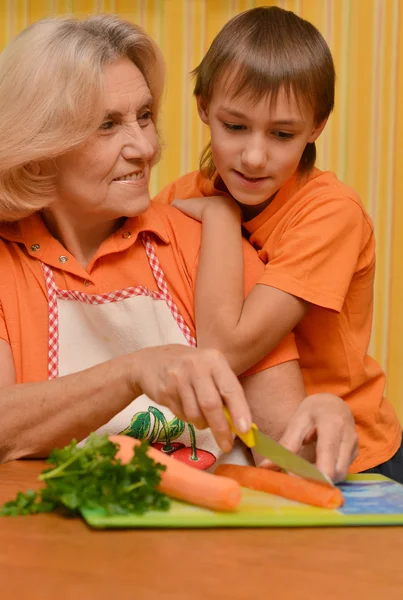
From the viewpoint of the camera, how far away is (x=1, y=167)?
1.79 meters

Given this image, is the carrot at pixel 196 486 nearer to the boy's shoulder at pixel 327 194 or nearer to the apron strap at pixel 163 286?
the apron strap at pixel 163 286

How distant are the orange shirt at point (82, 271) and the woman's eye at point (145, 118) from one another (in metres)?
0.18

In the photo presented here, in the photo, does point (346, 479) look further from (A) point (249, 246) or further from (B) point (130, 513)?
(A) point (249, 246)

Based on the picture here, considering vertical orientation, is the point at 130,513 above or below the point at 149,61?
below

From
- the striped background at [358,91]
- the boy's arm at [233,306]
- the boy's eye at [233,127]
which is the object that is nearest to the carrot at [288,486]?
the boy's arm at [233,306]

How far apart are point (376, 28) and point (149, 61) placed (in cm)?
171

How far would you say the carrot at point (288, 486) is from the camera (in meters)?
1.16

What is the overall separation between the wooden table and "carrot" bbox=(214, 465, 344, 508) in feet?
0.19

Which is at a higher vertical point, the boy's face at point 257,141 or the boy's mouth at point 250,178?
the boy's face at point 257,141

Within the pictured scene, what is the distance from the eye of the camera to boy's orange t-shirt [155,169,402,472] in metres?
1.68

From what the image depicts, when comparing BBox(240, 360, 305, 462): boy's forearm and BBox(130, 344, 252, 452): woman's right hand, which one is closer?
BBox(130, 344, 252, 452): woman's right hand

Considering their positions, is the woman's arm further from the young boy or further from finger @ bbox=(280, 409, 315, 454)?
the young boy

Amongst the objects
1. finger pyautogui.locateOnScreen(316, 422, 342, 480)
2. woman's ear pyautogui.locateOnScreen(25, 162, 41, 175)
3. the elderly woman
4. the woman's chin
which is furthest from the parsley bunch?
woman's ear pyautogui.locateOnScreen(25, 162, 41, 175)

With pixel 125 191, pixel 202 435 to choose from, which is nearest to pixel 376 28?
pixel 125 191
